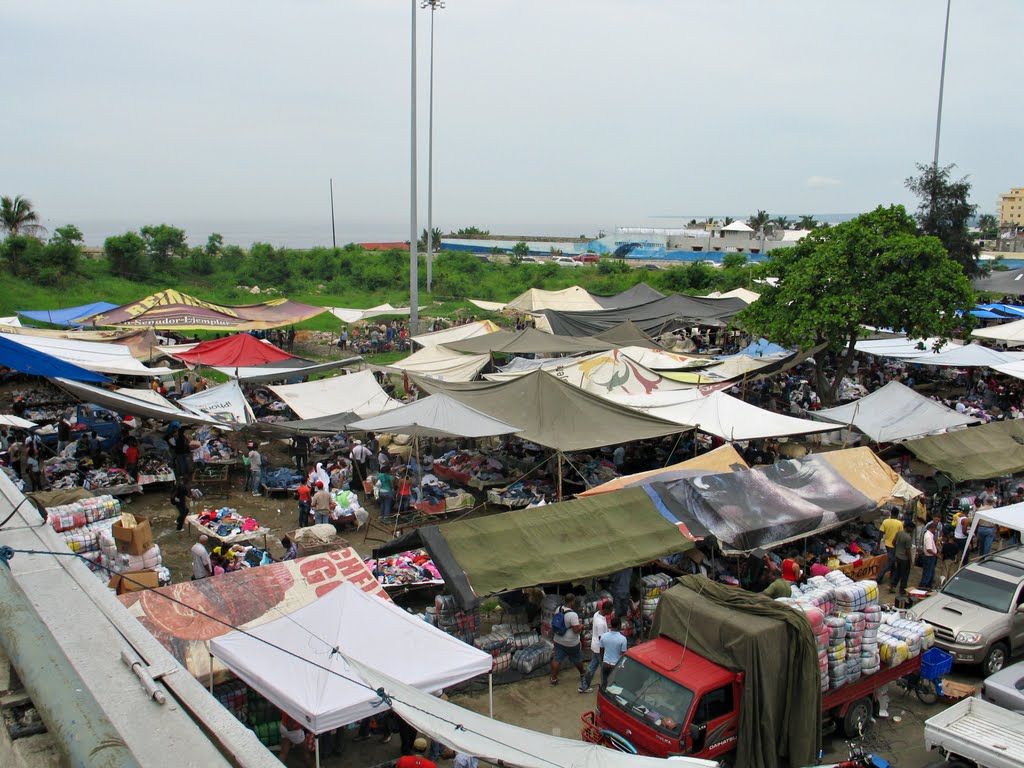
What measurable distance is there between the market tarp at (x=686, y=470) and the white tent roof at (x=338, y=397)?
627 centimetres

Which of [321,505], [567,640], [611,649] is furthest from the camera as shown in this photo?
[321,505]

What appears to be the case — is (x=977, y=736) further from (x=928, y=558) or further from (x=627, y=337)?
(x=627, y=337)

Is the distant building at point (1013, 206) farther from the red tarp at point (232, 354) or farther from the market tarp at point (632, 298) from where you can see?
the red tarp at point (232, 354)

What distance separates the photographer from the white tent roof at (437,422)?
13227 mm

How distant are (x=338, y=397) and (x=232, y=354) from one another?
16.8 ft

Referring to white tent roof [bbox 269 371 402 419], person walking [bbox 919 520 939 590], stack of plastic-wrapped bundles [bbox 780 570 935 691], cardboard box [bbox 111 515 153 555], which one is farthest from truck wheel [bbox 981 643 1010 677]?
white tent roof [bbox 269 371 402 419]

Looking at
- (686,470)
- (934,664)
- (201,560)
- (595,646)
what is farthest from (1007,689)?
(201,560)

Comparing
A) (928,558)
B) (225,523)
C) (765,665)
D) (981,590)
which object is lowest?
(928,558)

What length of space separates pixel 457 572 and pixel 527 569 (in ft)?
2.82

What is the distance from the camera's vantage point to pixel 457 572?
8.59 m

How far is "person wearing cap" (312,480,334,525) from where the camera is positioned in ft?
41.9

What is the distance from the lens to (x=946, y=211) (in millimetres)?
Answer: 33531

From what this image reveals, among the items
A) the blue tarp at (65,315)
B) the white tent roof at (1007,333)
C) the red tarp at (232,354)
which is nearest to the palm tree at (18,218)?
the blue tarp at (65,315)

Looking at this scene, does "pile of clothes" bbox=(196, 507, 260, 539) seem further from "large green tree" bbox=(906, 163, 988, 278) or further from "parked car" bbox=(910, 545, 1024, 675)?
"large green tree" bbox=(906, 163, 988, 278)
